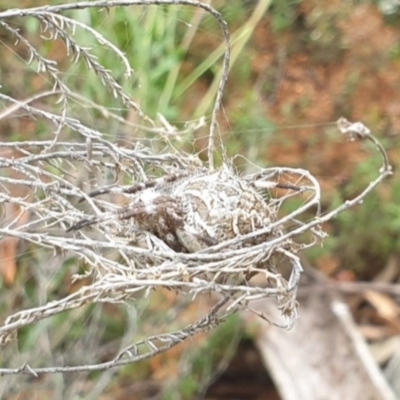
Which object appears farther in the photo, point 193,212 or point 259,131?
point 259,131

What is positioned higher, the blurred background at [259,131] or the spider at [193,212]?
the spider at [193,212]

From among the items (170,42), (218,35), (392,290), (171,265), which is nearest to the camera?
(171,265)

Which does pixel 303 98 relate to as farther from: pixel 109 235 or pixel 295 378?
pixel 109 235

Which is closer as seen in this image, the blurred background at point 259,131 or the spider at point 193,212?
the spider at point 193,212

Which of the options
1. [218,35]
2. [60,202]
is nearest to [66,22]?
[60,202]

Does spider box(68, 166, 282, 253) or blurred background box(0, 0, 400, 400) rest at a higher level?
spider box(68, 166, 282, 253)

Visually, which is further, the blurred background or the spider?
the blurred background

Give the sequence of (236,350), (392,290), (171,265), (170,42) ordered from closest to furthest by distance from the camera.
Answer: (171,265), (170,42), (392,290), (236,350)

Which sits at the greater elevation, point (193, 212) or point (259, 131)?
point (193, 212)
